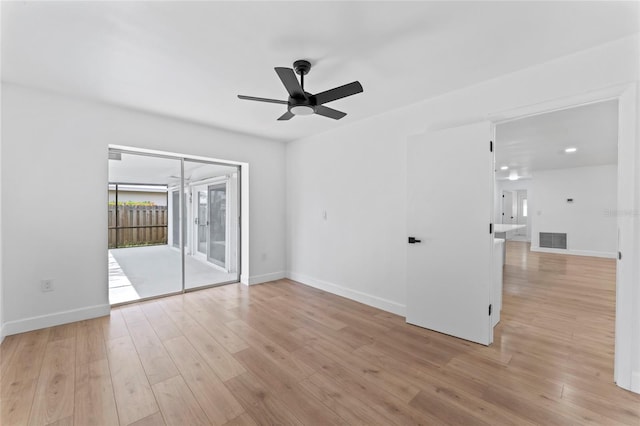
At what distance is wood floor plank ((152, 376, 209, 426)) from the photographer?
5.43ft

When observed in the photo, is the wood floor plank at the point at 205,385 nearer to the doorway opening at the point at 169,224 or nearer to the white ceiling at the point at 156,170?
the doorway opening at the point at 169,224

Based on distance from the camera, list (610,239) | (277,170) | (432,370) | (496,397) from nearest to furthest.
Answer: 1. (496,397)
2. (432,370)
3. (277,170)
4. (610,239)

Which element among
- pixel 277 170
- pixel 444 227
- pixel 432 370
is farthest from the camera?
pixel 277 170

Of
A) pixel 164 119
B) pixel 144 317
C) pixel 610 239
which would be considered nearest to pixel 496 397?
pixel 144 317

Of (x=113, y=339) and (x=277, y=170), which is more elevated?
(x=277, y=170)

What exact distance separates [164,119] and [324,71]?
2508 mm

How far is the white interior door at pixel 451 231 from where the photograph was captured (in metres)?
2.62

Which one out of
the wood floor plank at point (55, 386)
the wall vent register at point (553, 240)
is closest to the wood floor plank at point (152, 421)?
the wood floor plank at point (55, 386)

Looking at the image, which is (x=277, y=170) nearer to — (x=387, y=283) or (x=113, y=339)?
(x=387, y=283)

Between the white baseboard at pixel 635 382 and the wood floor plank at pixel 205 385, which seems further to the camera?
the white baseboard at pixel 635 382

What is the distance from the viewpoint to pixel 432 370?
2.18 metres

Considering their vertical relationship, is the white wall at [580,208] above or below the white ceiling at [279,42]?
below

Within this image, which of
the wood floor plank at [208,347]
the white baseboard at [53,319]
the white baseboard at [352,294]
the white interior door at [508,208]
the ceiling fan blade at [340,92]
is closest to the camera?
the ceiling fan blade at [340,92]

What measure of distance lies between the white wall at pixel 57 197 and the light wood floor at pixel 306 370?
0.36 metres
